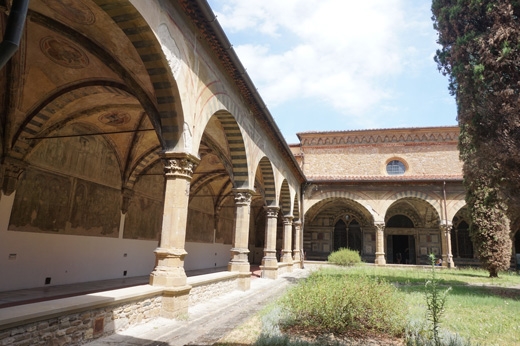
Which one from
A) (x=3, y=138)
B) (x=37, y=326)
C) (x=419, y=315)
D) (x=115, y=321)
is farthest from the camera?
(x=3, y=138)

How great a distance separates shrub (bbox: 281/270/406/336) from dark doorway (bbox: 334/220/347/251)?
63.5 ft

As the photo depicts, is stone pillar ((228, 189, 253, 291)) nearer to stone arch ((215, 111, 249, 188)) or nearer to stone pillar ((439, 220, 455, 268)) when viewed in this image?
stone arch ((215, 111, 249, 188))

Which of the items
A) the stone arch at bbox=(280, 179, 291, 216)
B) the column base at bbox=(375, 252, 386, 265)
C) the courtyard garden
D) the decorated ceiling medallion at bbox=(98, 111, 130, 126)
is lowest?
the courtyard garden

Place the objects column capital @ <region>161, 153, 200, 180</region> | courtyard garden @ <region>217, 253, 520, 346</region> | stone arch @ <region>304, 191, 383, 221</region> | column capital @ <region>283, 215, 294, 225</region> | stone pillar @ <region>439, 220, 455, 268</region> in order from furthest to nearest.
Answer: stone arch @ <region>304, 191, 383, 221</region>, stone pillar @ <region>439, 220, 455, 268</region>, column capital @ <region>283, 215, 294, 225</region>, column capital @ <region>161, 153, 200, 180</region>, courtyard garden @ <region>217, 253, 520, 346</region>

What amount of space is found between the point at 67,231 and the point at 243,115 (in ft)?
19.9

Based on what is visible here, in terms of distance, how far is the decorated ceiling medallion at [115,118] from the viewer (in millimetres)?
Answer: 10172

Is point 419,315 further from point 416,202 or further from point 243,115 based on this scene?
point 416,202

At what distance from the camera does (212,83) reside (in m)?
8.08

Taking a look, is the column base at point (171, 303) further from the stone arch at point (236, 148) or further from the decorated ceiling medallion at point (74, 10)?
the decorated ceiling medallion at point (74, 10)

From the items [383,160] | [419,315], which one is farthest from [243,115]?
[383,160]

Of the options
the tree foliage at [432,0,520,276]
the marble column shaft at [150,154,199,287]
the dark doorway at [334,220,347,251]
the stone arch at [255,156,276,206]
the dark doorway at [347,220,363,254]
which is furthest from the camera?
the dark doorway at [334,220,347,251]

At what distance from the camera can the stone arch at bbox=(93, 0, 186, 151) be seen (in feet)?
16.9

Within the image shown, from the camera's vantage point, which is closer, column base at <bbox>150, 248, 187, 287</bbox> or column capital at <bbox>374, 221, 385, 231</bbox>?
column base at <bbox>150, 248, 187, 287</bbox>

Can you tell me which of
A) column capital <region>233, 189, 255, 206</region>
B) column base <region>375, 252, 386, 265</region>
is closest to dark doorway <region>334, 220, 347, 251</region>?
column base <region>375, 252, 386, 265</region>
